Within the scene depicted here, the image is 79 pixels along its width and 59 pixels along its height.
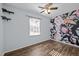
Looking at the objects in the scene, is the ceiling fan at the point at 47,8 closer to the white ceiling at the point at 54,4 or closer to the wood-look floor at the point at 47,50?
the white ceiling at the point at 54,4

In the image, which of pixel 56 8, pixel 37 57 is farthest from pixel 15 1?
pixel 37 57

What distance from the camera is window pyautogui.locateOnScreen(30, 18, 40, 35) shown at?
1474 mm

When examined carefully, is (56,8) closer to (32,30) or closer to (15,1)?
(32,30)

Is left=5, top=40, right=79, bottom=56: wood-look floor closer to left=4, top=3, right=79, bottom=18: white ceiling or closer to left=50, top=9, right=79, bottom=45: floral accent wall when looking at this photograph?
left=50, top=9, right=79, bottom=45: floral accent wall

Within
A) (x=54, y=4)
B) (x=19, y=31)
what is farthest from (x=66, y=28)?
(x=19, y=31)

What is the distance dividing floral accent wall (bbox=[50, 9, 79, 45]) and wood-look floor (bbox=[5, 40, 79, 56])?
3.8 inches

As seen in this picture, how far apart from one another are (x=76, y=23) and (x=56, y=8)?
1.17 ft

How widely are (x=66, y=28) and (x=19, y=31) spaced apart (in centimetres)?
68

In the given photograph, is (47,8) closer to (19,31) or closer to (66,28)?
(66,28)

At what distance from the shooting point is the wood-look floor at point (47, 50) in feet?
4.72

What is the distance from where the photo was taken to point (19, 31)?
1.44m

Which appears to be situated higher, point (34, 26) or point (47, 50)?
point (34, 26)

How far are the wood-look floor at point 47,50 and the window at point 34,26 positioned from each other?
19 centimetres

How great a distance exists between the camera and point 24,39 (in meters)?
1.46
